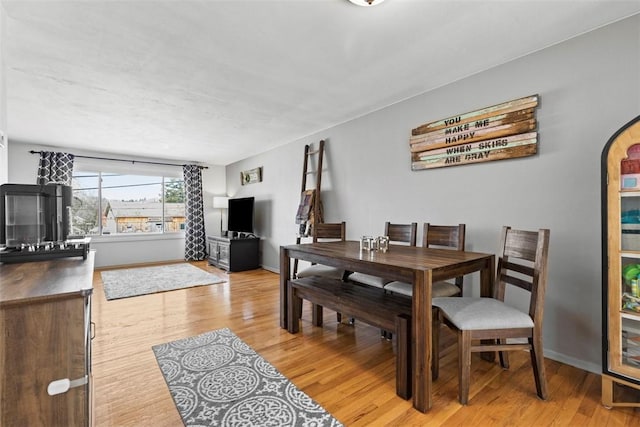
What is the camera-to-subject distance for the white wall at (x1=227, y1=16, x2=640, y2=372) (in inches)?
76.2

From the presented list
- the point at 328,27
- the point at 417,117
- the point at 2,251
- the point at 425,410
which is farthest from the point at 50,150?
the point at 425,410

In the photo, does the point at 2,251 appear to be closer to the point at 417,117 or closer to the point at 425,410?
the point at 425,410

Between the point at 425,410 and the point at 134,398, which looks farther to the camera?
the point at 134,398

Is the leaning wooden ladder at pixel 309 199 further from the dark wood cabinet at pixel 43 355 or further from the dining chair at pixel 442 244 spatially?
the dark wood cabinet at pixel 43 355

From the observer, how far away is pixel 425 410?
1.58m

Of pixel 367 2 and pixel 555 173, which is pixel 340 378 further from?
pixel 367 2

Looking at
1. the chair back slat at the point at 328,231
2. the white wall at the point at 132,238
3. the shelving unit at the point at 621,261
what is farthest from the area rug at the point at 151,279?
the shelving unit at the point at 621,261

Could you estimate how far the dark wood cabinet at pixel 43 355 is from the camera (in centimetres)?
91

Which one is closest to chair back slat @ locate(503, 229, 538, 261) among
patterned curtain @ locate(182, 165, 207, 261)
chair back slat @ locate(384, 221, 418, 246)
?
chair back slat @ locate(384, 221, 418, 246)

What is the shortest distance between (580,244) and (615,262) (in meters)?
0.45

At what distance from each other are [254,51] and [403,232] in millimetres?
2041

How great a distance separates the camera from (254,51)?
220 cm

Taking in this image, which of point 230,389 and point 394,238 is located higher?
point 394,238

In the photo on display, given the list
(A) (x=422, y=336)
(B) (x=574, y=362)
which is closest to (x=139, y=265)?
(A) (x=422, y=336)
